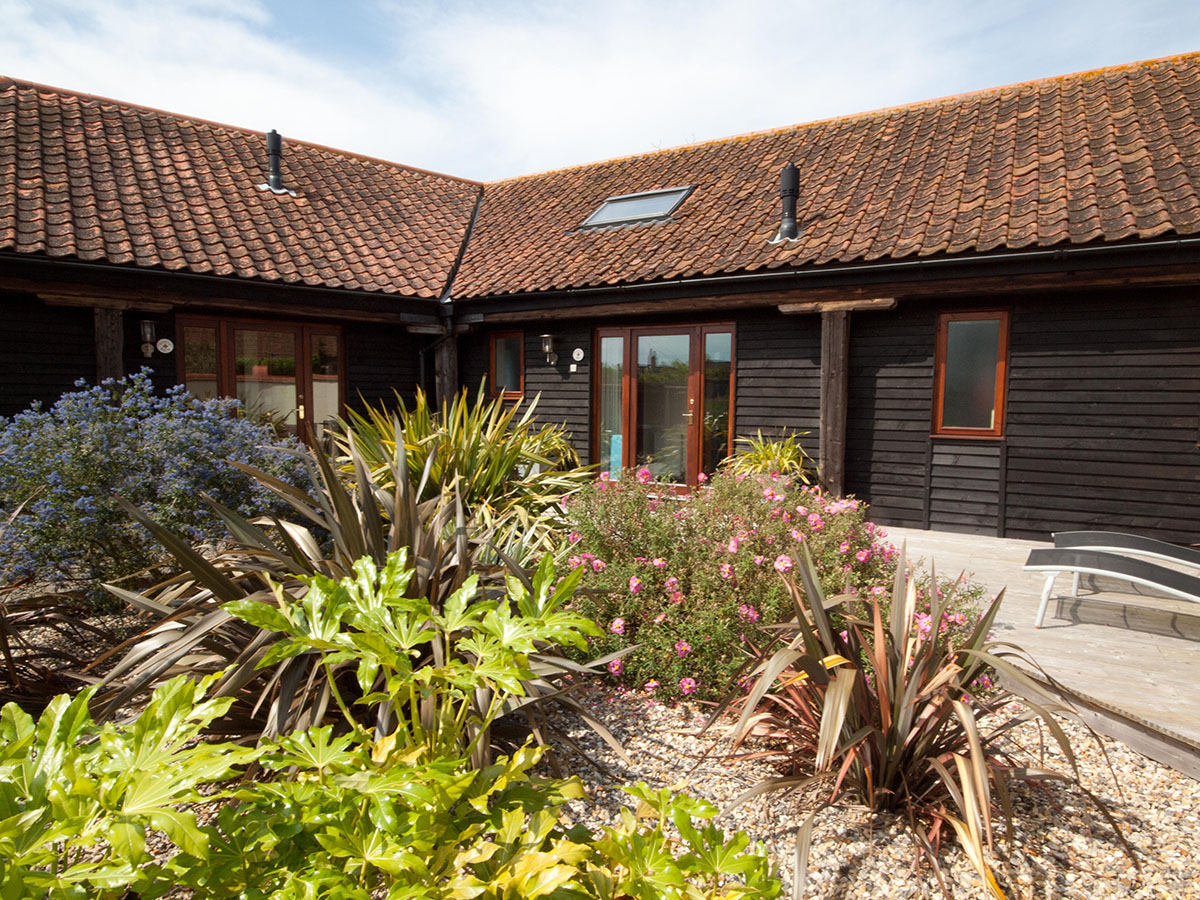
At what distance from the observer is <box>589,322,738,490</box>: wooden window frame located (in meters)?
7.83

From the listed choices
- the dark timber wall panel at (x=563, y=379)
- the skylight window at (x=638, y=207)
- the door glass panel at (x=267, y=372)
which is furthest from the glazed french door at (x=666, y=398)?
the door glass panel at (x=267, y=372)

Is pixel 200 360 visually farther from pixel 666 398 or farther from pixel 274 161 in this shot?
pixel 666 398

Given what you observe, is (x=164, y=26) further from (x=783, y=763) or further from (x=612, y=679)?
(x=783, y=763)

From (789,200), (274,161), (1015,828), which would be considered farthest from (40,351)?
(1015,828)

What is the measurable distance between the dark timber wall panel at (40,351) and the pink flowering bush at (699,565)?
20.8ft

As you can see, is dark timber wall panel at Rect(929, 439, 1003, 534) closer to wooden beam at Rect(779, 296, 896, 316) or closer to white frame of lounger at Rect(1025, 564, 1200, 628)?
wooden beam at Rect(779, 296, 896, 316)

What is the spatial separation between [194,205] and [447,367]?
3440 mm

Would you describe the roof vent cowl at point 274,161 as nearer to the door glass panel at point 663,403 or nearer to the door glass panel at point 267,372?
the door glass panel at point 267,372

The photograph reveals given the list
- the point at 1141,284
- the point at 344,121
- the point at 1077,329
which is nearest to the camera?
the point at 1141,284

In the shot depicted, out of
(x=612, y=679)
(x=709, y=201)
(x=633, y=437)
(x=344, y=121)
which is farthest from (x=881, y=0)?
(x=344, y=121)

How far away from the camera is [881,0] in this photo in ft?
22.1

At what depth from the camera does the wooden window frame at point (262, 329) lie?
779 centimetres

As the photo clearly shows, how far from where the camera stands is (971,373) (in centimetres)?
656

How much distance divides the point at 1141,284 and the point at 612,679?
219 inches
